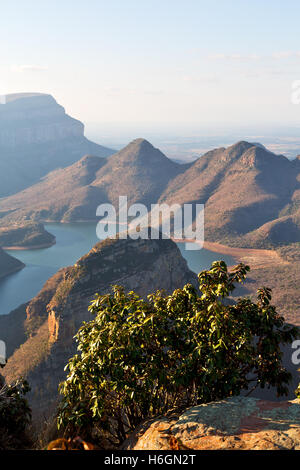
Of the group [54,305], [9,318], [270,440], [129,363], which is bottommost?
[9,318]

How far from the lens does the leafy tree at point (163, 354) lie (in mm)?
10672

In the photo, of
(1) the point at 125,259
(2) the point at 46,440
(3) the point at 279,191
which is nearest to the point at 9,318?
(1) the point at 125,259

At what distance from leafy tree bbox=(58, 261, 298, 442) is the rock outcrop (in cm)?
82

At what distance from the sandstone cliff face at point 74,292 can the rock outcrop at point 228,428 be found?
38.9m

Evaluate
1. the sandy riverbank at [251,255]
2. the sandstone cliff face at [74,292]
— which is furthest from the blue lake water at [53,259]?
the sandstone cliff face at [74,292]

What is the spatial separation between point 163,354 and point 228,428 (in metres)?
3.05

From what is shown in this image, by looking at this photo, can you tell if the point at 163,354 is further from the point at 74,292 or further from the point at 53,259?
the point at 53,259

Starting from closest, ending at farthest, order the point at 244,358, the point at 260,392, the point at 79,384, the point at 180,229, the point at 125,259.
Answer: the point at 79,384 < the point at 244,358 < the point at 260,392 < the point at 125,259 < the point at 180,229

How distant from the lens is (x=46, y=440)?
12375mm

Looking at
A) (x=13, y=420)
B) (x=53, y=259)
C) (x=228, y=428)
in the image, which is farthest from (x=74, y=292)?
(x=53, y=259)

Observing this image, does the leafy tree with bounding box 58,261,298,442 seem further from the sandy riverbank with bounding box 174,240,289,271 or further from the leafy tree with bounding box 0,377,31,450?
Result: the sandy riverbank with bounding box 174,240,289,271

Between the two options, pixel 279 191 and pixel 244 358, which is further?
pixel 279 191
